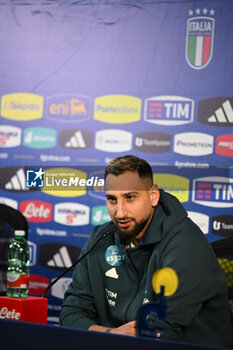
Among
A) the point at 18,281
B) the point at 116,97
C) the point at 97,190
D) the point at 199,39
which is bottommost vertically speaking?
the point at 18,281

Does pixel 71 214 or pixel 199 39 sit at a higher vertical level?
pixel 199 39

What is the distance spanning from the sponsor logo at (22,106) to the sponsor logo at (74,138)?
0.07m

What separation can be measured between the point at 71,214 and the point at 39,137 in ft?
0.69

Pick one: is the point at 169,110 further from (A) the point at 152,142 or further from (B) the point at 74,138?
(B) the point at 74,138

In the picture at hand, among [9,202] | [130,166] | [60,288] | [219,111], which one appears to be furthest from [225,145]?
A: [60,288]

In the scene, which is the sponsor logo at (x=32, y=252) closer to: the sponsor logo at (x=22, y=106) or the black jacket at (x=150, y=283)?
the black jacket at (x=150, y=283)

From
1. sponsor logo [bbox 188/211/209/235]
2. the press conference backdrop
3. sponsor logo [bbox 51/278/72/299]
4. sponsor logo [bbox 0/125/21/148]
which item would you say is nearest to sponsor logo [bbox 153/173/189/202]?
the press conference backdrop

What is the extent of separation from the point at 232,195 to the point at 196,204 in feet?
0.30

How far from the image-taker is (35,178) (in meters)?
1.05

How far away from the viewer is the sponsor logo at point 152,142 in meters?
1.18

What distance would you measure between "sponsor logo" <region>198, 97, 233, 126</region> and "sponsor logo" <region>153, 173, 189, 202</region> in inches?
5.4

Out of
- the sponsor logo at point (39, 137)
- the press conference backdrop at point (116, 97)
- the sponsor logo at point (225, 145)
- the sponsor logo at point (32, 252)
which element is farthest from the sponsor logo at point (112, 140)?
the sponsor logo at point (32, 252)

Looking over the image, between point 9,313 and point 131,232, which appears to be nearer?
point 9,313

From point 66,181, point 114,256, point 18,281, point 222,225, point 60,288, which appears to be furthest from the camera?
point 60,288
